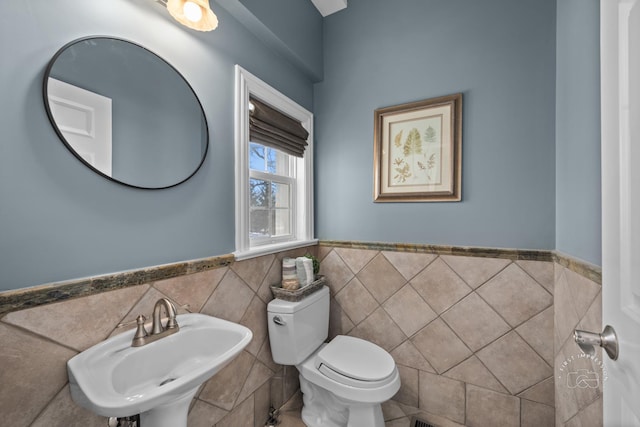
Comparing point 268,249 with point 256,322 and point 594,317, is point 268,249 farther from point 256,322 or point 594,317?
point 594,317

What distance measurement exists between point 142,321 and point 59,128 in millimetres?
683

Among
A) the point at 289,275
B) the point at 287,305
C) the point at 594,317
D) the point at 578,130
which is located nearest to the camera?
the point at 594,317

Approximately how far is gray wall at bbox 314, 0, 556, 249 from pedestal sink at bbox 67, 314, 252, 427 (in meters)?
1.12

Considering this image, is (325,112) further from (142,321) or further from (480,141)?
(142,321)

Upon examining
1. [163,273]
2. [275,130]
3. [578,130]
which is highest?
[275,130]

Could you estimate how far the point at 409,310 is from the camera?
5.56ft

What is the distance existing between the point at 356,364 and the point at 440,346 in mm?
581

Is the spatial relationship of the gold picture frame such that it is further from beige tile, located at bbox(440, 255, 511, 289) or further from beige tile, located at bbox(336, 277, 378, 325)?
beige tile, located at bbox(336, 277, 378, 325)

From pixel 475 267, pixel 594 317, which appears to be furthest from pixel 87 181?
pixel 475 267

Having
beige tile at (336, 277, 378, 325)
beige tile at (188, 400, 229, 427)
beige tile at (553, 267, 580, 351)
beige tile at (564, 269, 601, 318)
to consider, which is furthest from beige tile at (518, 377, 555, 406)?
beige tile at (188, 400, 229, 427)

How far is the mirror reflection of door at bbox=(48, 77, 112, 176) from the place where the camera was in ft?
2.69

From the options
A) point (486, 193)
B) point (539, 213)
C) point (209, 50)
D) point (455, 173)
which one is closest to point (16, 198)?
point (209, 50)

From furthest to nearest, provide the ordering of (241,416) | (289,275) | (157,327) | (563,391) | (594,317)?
(289,275), (241,416), (563,391), (157,327), (594,317)

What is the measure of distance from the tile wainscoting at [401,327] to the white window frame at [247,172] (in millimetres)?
94
